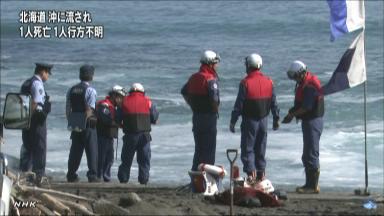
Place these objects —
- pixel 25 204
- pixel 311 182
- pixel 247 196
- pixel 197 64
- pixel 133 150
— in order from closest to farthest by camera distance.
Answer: pixel 25 204 < pixel 247 196 < pixel 311 182 < pixel 133 150 < pixel 197 64

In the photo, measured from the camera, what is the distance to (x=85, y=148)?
19141mm

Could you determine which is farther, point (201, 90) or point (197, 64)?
point (197, 64)

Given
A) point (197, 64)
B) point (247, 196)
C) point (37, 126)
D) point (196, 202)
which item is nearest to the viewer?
point (247, 196)

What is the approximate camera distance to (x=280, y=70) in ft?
134

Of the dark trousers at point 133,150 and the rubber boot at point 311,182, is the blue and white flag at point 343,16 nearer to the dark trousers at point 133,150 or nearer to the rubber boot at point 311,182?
the rubber boot at point 311,182

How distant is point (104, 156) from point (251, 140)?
2.66 meters

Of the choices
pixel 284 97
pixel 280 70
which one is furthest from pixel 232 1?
pixel 284 97

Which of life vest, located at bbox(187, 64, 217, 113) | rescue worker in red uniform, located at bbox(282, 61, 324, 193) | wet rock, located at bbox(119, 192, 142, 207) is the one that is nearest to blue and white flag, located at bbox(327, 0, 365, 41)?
rescue worker in red uniform, located at bbox(282, 61, 324, 193)

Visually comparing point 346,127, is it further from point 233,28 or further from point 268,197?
point 233,28

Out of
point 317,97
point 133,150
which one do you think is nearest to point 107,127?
point 133,150

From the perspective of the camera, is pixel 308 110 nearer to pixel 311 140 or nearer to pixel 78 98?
pixel 311 140

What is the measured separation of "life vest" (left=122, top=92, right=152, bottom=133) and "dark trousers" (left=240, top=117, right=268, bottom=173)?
164cm

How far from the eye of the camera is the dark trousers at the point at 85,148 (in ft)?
62.3

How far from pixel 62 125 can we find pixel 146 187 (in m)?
12.3
